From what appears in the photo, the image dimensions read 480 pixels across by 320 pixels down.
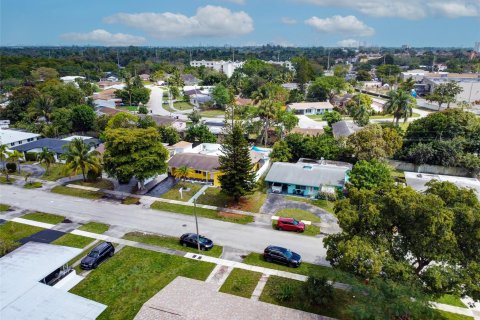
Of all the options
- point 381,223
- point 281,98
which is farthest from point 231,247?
point 281,98

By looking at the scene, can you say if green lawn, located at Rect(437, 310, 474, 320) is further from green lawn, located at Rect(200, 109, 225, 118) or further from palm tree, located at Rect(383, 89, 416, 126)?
green lawn, located at Rect(200, 109, 225, 118)

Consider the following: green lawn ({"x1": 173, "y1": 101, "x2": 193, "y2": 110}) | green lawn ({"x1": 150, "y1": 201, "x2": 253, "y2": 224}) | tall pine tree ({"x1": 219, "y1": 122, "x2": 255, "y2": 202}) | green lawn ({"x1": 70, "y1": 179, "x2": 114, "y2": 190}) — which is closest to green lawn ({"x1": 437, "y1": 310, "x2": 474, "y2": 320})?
green lawn ({"x1": 150, "y1": 201, "x2": 253, "y2": 224})

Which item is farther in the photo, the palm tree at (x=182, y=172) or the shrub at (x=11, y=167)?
the shrub at (x=11, y=167)

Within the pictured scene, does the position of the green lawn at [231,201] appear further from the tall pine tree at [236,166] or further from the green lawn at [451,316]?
the green lawn at [451,316]

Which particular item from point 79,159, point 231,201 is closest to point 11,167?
point 79,159

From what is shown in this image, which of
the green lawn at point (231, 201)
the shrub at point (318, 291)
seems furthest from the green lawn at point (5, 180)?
the shrub at point (318, 291)

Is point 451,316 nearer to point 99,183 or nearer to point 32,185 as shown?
point 99,183

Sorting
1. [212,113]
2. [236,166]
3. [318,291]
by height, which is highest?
[236,166]
